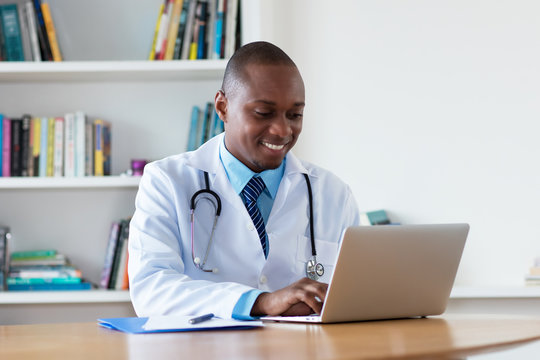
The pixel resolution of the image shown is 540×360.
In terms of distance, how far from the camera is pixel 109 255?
9.52ft

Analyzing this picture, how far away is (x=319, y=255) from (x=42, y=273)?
4.63 ft

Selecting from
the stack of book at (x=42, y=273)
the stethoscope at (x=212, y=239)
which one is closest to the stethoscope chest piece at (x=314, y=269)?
the stethoscope at (x=212, y=239)

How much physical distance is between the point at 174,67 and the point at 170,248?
135cm

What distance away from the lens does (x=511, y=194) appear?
291 centimetres

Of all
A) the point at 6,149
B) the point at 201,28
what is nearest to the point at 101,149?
the point at 6,149

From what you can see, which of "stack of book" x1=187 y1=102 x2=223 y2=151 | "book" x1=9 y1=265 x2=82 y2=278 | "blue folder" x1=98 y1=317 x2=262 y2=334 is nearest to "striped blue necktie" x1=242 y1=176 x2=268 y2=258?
"blue folder" x1=98 y1=317 x2=262 y2=334

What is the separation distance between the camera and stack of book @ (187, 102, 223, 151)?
291cm

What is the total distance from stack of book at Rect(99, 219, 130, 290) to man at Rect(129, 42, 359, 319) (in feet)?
3.60

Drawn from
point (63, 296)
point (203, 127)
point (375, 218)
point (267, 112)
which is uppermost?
point (267, 112)

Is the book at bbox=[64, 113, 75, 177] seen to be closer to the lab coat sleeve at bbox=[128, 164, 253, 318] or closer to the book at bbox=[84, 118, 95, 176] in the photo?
the book at bbox=[84, 118, 95, 176]

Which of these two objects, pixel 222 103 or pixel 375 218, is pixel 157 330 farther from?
pixel 375 218

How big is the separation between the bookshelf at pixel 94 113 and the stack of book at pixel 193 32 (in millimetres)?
128

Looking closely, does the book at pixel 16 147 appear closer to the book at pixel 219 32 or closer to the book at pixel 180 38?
the book at pixel 180 38

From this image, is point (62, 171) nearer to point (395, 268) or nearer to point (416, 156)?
point (416, 156)
